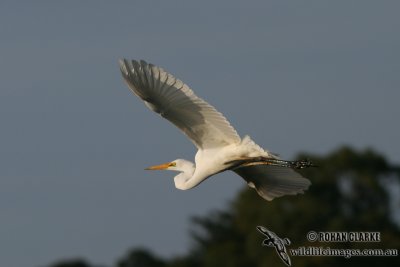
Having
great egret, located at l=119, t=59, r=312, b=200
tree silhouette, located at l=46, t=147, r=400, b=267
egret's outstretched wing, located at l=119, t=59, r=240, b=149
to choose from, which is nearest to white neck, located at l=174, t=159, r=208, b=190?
great egret, located at l=119, t=59, r=312, b=200

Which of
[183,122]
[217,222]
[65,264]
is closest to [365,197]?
[217,222]

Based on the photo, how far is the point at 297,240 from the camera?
42781mm

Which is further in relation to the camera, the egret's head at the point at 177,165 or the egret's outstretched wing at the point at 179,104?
the egret's head at the point at 177,165

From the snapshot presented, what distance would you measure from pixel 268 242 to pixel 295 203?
24.4 m

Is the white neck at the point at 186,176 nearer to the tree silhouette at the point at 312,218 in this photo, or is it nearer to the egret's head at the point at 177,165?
the egret's head at the point at 177,165

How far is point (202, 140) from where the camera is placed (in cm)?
1845

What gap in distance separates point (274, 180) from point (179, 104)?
2912 millimetres

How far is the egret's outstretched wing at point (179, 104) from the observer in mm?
17234

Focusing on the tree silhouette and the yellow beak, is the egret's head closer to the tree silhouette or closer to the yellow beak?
the yellow beak

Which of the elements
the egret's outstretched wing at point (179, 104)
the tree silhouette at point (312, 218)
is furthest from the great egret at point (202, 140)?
the tree silhouette at point (312, 218)

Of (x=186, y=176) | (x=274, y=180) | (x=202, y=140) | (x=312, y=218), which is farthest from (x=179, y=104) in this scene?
(x=312, y=218)

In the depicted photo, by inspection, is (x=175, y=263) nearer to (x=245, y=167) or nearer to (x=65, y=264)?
(x=65, y=264)

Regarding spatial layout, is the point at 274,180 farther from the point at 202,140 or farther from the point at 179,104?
the point at 179,104

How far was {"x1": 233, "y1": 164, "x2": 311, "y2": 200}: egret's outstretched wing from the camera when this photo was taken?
1969 cm
